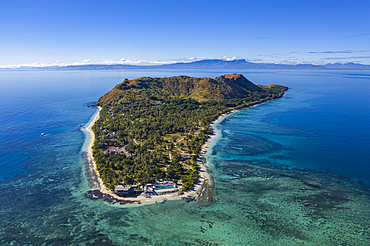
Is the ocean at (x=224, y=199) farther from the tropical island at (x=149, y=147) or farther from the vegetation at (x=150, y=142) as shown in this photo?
the vegetation at (x=150, y=142)

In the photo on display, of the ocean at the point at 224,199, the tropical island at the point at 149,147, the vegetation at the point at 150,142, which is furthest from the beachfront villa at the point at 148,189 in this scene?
the ocean at the point at 224,199

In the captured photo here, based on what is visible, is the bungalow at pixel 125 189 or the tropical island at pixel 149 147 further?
the tropical island at pixel 149 147

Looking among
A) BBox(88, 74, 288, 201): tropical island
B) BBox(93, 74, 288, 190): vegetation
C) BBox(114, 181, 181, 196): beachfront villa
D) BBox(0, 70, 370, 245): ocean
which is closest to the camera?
BBox(0, 70, 370, 245): ocean

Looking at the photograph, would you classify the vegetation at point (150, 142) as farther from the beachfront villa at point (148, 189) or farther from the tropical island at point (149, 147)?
the beachfront villa at point (148, 189)

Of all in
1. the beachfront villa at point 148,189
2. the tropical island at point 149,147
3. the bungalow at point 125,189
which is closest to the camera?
the bungalow at point 125,189

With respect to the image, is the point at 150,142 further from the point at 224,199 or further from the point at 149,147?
the point at 224,199

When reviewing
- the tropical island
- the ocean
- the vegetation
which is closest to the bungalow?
the tropical island

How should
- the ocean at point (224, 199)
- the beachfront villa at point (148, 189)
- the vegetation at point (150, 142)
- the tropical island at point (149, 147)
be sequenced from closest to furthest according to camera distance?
the ocean at point (224, 199) → the beachfront villa at point (148, 189) → the tropical island at point (149, 147) → the vegetation at point (150, 142)

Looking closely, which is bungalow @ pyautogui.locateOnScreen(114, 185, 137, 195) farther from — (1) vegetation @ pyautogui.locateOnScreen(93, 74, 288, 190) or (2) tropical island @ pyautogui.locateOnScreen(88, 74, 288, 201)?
(1) vegetation @ pyautogui.locateOnScreen(93, 74, 288, 190)

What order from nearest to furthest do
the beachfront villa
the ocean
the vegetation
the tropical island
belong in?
the ocean → the beachfront villa → the tropical island → the vegetation

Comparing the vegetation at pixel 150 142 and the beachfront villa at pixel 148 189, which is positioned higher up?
the vegetation at pixel 150 142

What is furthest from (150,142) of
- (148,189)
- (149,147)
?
(148,189)
